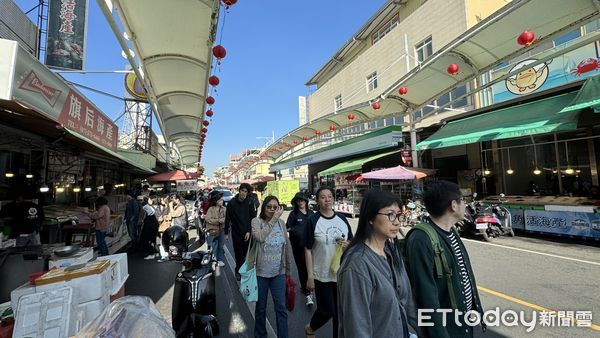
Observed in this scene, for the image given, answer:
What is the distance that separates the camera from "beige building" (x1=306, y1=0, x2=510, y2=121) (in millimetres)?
15461

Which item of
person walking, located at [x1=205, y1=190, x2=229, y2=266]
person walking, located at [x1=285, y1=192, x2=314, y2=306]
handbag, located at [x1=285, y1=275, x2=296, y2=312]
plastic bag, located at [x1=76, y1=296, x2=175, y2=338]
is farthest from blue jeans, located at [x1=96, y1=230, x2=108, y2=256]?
plastic bag, located at [x1=76, y1=296, x2=175, y2=338]

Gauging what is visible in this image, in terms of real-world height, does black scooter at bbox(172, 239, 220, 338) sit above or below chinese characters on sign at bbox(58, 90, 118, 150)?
below

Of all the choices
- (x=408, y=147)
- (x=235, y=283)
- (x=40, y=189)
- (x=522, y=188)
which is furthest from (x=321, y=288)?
(x=522, y=188)

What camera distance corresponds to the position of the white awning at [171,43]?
4152 mm

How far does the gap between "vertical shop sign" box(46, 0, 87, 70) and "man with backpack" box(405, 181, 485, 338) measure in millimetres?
10185

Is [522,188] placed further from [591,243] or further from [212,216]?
[212,216]

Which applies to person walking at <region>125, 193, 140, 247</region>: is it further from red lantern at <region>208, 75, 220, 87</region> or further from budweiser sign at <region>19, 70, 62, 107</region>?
budweiser sign at <region>19, 70, 62, 107</region>

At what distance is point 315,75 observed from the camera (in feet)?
112

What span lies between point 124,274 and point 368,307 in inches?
127

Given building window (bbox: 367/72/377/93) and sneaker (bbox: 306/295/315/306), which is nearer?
sneaker (bbox: 306/295/315/306)

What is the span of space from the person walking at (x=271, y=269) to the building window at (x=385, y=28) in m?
22.8

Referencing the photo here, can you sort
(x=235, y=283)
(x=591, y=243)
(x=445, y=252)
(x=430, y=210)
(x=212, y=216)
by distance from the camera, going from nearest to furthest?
(x=445, y=252) → (x=430, y=210) → (x=235, y=283) → (x=212, y=216) → (x=591, y=243)

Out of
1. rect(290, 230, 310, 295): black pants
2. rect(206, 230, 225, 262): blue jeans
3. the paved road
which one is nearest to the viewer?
the paved road

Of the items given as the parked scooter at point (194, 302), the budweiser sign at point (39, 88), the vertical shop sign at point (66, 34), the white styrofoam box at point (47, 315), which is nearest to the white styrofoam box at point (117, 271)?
the parked scooter at point (194, 302)
